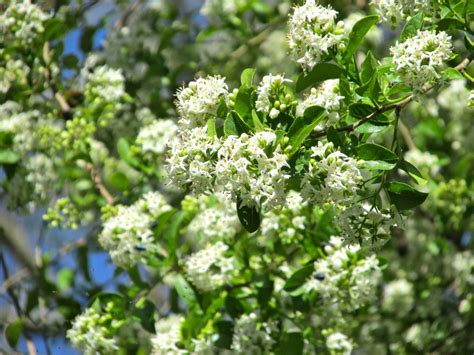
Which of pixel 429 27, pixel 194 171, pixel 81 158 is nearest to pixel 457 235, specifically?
pixel 81 158

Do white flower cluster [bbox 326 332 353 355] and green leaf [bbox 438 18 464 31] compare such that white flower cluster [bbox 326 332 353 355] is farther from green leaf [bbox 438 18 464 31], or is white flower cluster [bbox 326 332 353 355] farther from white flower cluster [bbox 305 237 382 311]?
green leaf [bbox 438 18 464 31]

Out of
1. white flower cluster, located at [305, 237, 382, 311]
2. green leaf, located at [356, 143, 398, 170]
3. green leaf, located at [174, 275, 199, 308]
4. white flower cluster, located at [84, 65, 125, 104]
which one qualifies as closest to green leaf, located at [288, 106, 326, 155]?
green leaf, located at [356, 143, 398, 170]

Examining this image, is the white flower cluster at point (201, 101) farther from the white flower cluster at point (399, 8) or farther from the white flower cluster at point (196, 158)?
the white flower cluster at point (399, 8)

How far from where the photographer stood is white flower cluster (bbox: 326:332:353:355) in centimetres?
327

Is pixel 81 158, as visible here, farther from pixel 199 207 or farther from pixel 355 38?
pixel 355 38

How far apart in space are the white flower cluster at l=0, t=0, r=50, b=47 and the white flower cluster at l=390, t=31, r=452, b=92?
244cm

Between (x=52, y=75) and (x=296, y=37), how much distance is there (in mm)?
2384

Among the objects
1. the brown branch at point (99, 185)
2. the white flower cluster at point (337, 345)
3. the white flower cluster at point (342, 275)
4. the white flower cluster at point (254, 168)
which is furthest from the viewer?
the brown branch at point (99, 185)

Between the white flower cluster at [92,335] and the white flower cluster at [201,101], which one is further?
the white flower cluster at [92,335]

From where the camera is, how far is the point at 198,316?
320 centimetres

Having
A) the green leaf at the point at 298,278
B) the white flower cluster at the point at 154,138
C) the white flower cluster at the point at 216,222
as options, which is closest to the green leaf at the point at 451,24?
the green leaf at the point at 298,278

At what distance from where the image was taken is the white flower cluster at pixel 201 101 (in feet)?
7.16

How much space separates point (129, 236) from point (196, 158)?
135 centimetres

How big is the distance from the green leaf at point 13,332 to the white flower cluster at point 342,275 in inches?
61.5
